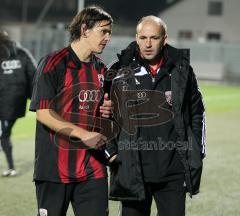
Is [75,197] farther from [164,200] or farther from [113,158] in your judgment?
[164,200]

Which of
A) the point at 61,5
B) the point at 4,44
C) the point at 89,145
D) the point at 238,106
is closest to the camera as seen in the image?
the point at 89,145

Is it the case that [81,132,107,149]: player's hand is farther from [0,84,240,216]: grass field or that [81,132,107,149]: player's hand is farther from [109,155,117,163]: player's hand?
[0,84,240,216]: grass field

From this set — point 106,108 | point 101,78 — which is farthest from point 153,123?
point 101,78

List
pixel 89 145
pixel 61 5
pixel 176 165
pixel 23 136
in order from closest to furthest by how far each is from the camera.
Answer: pixel 89 145
pixel 176 165
pixel 23 136
pixel 61 5

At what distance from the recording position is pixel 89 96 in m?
4.55

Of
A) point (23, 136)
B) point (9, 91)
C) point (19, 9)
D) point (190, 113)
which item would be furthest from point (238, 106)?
point (19, 9)

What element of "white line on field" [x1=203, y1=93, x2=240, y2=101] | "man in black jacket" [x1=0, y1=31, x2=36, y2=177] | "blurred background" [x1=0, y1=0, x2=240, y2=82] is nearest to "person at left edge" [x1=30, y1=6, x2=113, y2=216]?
"man in black jacket" [x1=0, y1=31, x2=36, y2=177]

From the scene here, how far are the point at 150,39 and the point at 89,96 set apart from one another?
0.60 meters

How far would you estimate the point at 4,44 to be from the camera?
29.6 ft

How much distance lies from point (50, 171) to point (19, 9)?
45116mm

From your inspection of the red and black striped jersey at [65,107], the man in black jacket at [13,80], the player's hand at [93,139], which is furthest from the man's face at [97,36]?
the man in black jacket at [13,80]

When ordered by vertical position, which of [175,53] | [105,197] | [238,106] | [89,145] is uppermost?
[175,53]

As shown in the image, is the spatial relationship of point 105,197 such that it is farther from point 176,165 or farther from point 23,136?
point 23,136

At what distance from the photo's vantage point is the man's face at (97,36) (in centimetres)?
451
